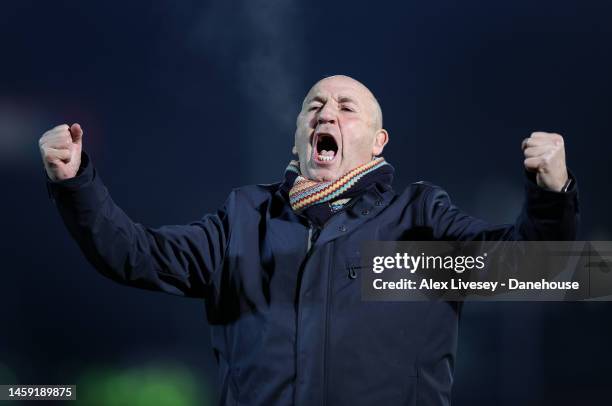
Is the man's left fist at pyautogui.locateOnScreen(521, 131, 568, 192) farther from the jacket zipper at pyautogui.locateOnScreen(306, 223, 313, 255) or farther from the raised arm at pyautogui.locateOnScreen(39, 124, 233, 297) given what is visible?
the raised arm at pyautogui.locateOnScreen(39, 124, 233, 297)

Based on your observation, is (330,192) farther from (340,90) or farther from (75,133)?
(75,133)

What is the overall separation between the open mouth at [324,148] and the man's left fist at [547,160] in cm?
67

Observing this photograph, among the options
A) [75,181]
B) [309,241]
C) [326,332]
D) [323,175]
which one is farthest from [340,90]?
[75,181]

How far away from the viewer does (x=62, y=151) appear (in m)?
1.80

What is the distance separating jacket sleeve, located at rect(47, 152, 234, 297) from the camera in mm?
1856

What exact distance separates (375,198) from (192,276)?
52cm

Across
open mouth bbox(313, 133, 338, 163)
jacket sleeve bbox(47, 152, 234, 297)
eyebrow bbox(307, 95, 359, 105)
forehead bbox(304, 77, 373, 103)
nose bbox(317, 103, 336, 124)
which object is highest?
forehead bbox(304, 77, 373, 103)

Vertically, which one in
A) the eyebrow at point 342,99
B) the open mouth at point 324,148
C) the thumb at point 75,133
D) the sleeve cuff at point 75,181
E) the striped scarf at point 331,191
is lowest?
the sleeve cuff at point 75,181

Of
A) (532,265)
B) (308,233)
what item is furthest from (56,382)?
(532,265)

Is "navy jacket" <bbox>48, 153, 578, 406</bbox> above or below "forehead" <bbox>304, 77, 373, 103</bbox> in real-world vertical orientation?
below

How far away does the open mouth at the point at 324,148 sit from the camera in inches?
90.3

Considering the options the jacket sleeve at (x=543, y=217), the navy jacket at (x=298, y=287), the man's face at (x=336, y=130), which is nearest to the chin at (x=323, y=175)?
the man's face at (x=336, y=130)

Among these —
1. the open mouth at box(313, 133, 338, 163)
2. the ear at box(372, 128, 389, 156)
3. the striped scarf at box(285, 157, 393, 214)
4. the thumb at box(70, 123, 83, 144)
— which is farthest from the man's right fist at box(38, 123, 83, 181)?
the ear at box(372, 128, 389, 156)

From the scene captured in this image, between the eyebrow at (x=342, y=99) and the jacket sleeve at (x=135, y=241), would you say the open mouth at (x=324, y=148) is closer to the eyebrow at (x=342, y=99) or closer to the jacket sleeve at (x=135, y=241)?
the eyebrow at (x=342, y=99)
